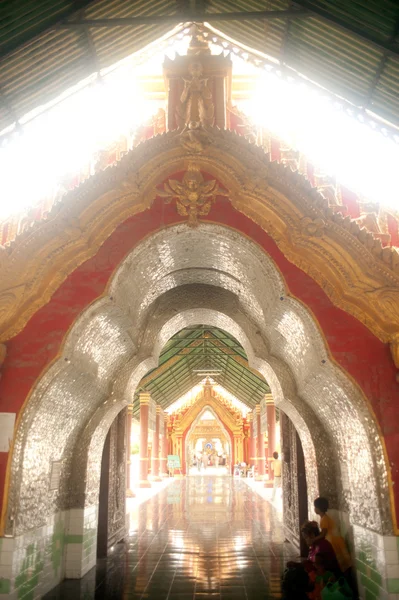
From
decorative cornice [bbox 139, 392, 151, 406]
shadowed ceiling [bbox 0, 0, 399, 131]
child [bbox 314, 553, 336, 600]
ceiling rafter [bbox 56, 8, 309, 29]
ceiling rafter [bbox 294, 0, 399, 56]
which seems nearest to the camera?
child [bbox 314, 553, 336, 600]

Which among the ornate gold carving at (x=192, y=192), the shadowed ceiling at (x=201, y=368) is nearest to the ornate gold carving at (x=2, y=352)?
the ornate gold carving at (x=192, y=192)

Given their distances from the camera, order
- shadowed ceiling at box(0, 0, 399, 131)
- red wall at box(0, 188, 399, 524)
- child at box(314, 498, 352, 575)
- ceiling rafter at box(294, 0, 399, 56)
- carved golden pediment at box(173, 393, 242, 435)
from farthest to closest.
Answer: carved golden pediment at box(173, 393, 242, 435) → ceiling rafter at box(294, 0, 399, 56) → shadowed ceiling at box(0, 0, 399, 131) → child at box(314, 498, 352, 575) → red wall at box(0, 188, 399, 524)

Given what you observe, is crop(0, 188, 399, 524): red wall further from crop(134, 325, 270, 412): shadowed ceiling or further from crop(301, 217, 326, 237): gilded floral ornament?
crop(134, 325, 270, 412): shadowed ceiling

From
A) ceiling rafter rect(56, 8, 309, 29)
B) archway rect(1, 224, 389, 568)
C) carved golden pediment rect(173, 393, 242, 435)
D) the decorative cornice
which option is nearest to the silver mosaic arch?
archway rect(1, 224, 389, 568)

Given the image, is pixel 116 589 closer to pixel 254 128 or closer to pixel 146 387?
pixel 254 128

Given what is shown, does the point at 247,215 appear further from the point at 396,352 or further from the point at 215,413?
the point at 215,413

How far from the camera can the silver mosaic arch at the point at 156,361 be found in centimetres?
535

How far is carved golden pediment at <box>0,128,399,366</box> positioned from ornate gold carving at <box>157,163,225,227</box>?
11 centimetres

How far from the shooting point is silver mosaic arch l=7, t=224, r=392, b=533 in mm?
5348

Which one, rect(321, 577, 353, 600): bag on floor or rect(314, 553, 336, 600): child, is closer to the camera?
rect(321, 577, 353, 600): bag on floor

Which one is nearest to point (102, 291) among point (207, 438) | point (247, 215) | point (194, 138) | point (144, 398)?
point (247, 215)

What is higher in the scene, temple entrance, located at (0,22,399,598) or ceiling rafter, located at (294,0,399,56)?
ceiling rafter, located at (294,0,399,56)

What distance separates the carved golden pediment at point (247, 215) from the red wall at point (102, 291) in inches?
4.1

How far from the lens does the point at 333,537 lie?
19.3ft
